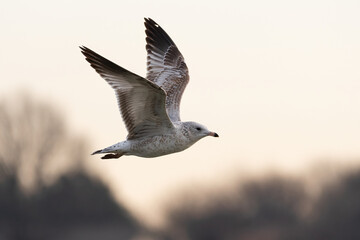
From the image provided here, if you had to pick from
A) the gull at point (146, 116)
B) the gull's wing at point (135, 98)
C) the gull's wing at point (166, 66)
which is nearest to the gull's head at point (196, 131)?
the gull at point (146, 116)

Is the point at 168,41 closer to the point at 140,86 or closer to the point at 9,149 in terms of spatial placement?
the point at 140,86

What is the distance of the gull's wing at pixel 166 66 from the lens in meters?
12.8

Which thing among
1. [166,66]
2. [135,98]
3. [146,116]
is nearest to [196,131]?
[146,116]

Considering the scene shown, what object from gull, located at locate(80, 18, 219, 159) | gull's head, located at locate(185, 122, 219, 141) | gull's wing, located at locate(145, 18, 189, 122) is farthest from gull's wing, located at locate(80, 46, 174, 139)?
gull's wing, located at locate(145, 18, 189, 122)

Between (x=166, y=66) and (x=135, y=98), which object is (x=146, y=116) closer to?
(x=135, y=98)

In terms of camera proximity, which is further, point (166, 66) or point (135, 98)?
Answer: point (166, 66)

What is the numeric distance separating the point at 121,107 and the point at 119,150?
0.56m

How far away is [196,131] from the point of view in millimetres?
11750

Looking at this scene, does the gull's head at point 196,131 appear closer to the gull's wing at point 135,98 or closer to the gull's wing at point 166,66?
the gull's wing at point 135,98

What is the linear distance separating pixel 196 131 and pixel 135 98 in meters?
0.99

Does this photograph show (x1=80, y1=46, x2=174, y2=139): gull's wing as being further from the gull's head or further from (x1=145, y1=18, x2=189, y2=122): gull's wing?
(x1=145, y1=18, x2=189, y2=122): gull's wing

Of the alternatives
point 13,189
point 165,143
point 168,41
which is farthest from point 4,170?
point 165,143

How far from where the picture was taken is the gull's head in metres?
11.7

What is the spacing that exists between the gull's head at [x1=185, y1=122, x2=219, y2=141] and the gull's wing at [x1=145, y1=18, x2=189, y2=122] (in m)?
0.58
